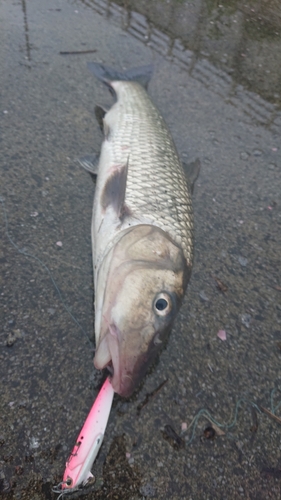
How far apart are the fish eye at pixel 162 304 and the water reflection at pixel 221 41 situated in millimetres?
3102

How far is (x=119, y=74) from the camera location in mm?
4000

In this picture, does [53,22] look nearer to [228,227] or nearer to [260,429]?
[228,227]

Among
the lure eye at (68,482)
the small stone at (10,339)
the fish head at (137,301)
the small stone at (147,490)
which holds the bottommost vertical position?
the small stone at (147,490)

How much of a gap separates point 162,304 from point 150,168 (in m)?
1.28

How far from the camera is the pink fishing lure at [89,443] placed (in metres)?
1.60

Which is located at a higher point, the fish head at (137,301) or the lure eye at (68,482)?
the fish head at (137,301)

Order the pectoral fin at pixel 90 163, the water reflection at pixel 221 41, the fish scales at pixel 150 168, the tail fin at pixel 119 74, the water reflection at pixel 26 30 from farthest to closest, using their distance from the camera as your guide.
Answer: the water reflection at pixel 221 41 → the water reflection at pixel 26 30 → the tail fin at pixel 119 74 → the pectoral fin at pixel 90 163 → the fish scales at pixel 150 168

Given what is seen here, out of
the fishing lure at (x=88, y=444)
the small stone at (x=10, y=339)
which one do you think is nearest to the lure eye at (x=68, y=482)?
the fishing lure at (x=88, y=444)

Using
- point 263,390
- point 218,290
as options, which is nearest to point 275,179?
point 218,290

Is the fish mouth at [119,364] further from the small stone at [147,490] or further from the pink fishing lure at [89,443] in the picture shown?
the small stone at [147,490]

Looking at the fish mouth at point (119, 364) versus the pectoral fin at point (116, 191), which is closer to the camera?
the fish mouth at point (119, 364)

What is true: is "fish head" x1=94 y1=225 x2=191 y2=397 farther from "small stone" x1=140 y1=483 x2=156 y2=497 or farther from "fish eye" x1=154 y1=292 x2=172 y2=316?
"small stone" x1=140 y1=483 x2=156 y2=497

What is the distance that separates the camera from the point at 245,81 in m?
4.62

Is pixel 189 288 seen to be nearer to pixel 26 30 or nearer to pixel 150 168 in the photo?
pixel 150 168
